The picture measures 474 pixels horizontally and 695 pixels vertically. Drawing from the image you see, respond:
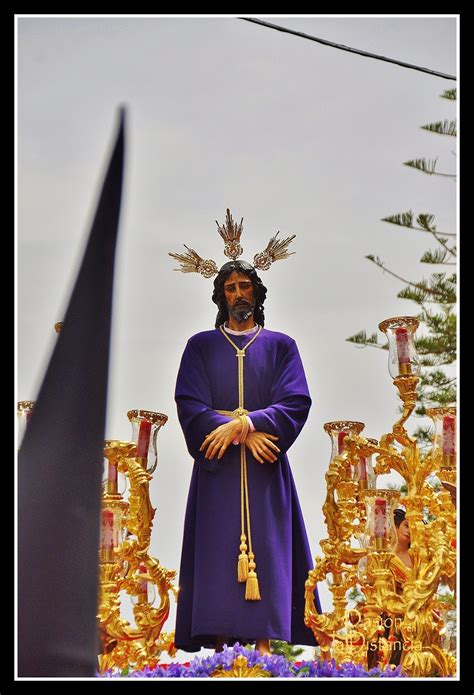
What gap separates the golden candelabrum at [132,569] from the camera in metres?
6.34

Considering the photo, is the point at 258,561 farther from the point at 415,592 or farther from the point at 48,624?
the point at 48,624

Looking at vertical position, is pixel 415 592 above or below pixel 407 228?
below

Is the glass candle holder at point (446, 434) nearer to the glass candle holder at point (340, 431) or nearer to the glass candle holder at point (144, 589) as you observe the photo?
the glass candle holder at point (340, 431)

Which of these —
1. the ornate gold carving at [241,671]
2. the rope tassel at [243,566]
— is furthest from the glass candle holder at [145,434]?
the ornate gold carving at [241,671]

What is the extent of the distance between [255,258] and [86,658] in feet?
13.8

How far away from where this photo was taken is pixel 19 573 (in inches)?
141

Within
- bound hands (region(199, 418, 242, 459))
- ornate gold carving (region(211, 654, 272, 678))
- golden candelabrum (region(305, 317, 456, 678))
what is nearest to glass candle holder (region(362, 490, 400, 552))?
golden candelabrum (region(305, 317, 456, 678))

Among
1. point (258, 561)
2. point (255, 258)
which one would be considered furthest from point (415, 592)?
point (255, 258)

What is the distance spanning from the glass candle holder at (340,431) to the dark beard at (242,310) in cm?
88

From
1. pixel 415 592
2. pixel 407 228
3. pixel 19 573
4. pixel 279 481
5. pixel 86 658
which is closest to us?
pixel 86 658

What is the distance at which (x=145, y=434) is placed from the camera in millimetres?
6762

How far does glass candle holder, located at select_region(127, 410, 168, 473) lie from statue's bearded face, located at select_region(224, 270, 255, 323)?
849 mm

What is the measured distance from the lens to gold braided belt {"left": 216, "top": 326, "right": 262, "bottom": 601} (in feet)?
20.7

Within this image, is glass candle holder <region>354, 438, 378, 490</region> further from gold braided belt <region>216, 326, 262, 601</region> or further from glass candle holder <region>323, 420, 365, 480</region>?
gold braided belt <region>216, 326, 262, 601</region>
